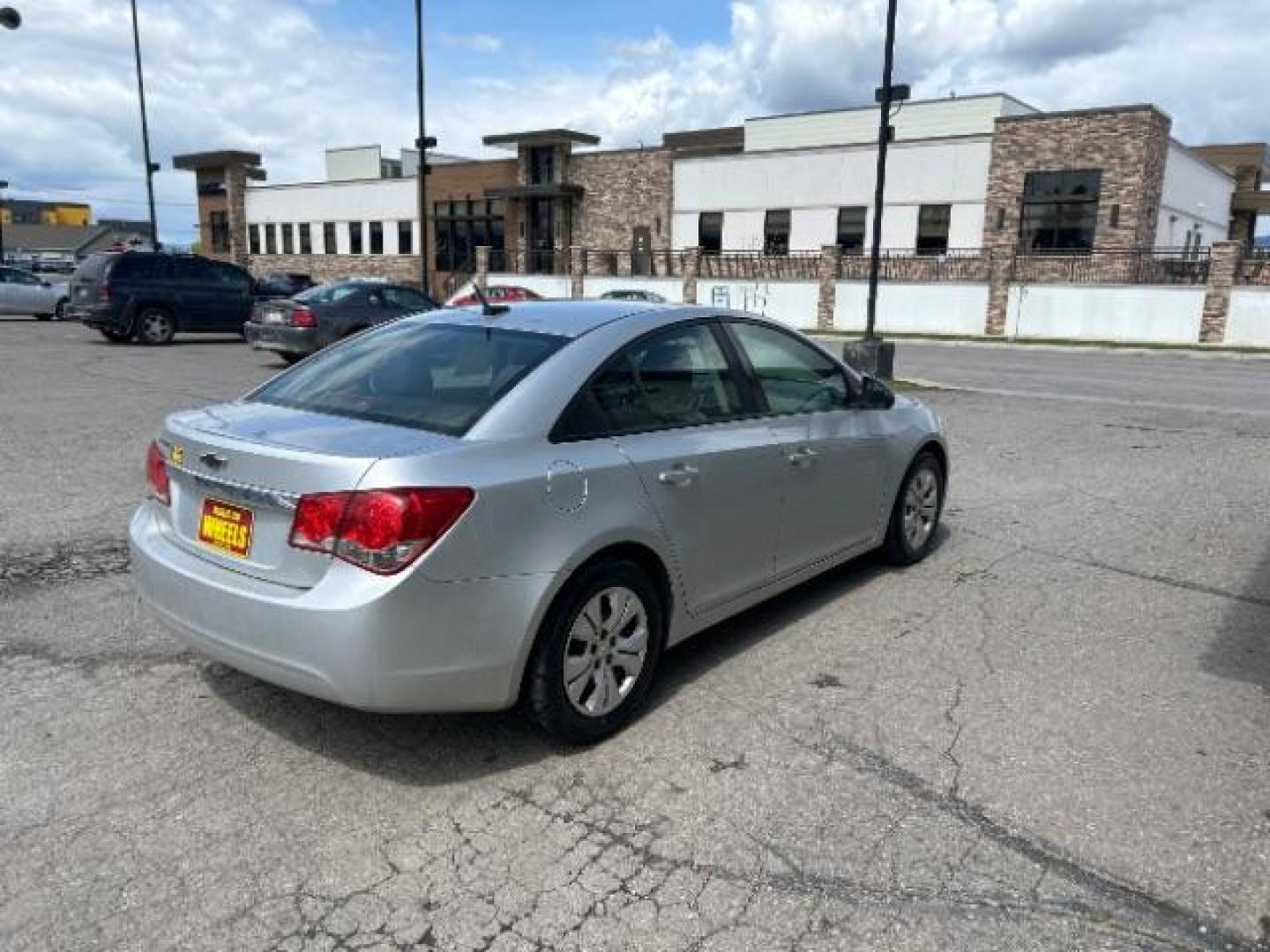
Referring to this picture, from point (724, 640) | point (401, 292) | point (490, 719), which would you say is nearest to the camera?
point (490, 719)

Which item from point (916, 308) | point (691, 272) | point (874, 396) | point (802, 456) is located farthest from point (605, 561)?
point (691, 272)

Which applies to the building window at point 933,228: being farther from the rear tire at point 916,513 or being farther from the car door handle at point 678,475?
the car door handle at point 678,475

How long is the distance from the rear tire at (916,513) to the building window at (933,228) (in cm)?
3179

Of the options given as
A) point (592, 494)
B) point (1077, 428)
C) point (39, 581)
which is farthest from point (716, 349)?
point (1077, 428)

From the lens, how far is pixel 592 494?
11.1 ft

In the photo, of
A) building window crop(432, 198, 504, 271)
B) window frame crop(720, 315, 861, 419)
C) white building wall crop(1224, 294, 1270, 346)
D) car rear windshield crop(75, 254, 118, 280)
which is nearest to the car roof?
window frame crop(720, 315, 861, 419)

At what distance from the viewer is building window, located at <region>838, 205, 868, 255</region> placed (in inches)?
1469

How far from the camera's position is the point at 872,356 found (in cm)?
1514

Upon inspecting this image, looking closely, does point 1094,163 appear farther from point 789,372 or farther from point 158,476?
point 158,476

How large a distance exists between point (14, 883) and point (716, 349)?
10.4 feet

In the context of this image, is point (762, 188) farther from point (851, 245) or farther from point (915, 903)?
point (915, 903)

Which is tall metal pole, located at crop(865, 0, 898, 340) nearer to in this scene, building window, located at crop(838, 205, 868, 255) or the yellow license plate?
the yellow license plate

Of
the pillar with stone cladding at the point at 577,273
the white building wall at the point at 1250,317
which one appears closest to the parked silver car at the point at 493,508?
the white building wall at the point at 1250,317

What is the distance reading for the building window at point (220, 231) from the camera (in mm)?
60469
